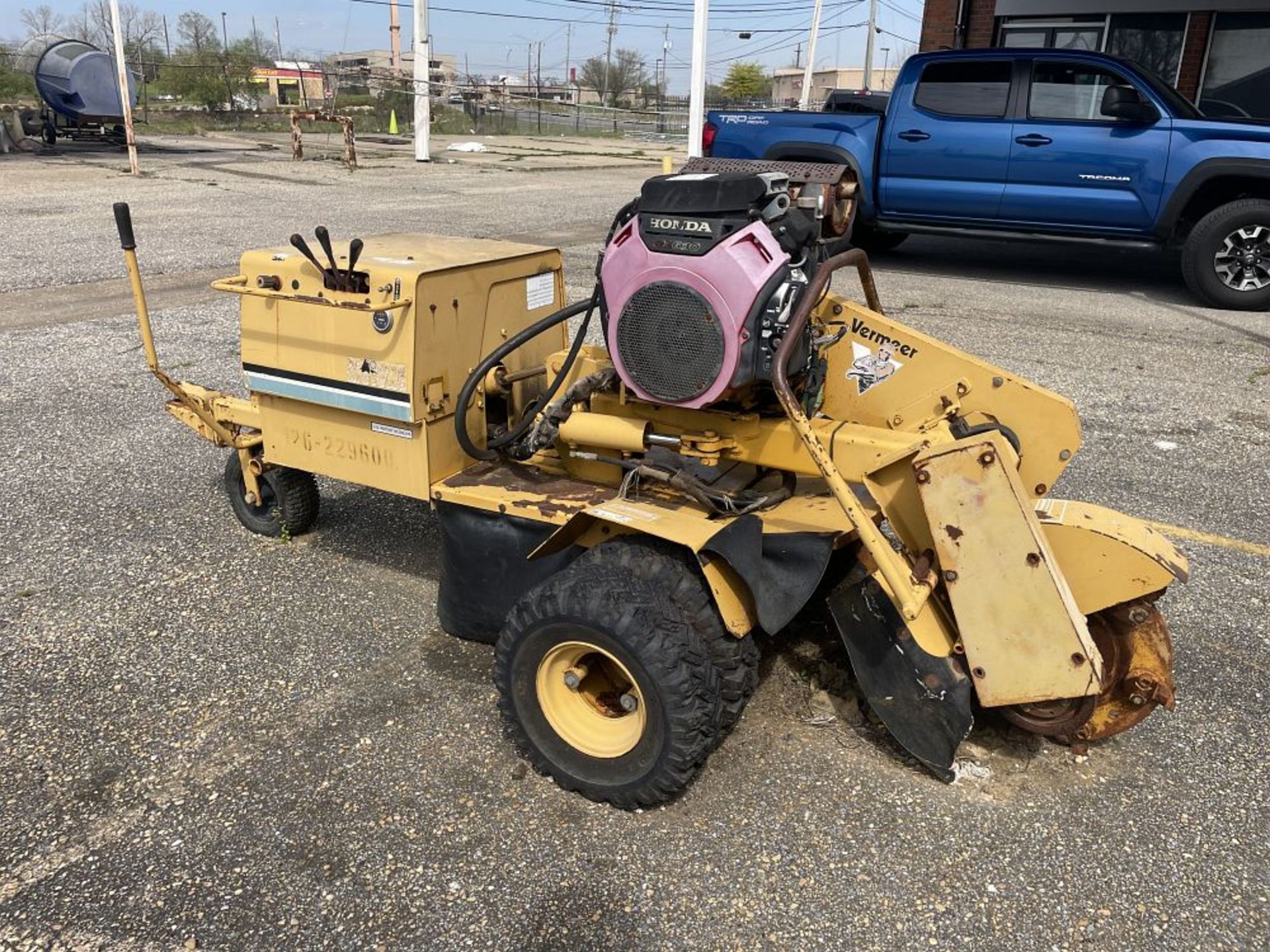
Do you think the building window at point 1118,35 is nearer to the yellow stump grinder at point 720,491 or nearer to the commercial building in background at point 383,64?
the yellow stump grinder at point 720,491

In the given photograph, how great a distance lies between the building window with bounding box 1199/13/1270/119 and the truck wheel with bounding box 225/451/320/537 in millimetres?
13731

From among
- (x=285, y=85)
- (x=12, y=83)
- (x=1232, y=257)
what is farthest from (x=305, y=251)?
(x=285, y=85)

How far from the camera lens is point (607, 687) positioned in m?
3.01

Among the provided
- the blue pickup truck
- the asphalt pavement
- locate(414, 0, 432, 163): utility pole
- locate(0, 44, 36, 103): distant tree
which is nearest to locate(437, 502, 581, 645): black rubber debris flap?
the asphalt pavement

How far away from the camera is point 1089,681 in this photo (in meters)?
2.56

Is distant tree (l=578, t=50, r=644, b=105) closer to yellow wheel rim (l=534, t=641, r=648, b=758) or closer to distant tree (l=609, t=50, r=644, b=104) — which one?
distant tree (l=609, t=50, r=644, b=104)

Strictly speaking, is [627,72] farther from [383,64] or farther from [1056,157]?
[1056,157]

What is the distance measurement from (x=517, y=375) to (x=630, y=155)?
85.8 feet

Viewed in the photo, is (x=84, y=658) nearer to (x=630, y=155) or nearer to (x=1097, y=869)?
(x=1097, y=869)

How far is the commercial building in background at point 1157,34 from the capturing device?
13.5m

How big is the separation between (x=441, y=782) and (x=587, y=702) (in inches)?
18.6

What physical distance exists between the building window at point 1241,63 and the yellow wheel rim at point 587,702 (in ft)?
46.3

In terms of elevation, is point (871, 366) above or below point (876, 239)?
above

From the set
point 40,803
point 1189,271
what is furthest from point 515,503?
point 1189,271
